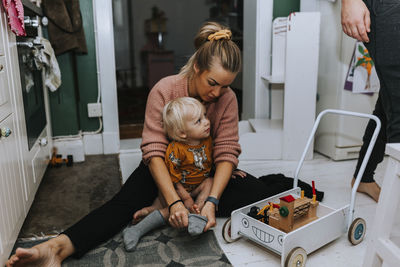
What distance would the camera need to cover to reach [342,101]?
2.21 metres

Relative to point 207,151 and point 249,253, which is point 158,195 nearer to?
point 207,151

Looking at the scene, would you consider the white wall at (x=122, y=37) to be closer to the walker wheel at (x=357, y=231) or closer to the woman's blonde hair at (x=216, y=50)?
the woman's blonde hair at (x=216, y=50)

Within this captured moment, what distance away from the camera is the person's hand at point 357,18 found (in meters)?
1.22

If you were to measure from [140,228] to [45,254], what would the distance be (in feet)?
1.15

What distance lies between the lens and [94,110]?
8.07 ft

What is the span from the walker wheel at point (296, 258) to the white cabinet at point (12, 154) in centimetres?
87

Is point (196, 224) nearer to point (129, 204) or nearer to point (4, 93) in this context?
point (129, 204)


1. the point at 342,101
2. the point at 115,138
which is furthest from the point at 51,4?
the point at 342,101

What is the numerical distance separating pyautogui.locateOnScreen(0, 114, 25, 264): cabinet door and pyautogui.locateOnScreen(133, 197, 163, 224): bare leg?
422 mm

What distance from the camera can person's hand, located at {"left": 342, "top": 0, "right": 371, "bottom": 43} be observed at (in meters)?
1.22

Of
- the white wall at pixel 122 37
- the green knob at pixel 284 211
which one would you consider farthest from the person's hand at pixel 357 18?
the white wall at pixel 122 37

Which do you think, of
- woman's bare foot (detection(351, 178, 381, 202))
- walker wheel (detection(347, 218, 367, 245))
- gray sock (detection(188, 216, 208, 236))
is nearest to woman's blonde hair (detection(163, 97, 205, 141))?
gray sock (detection(188, 216, 208, 236))

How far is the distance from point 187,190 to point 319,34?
1347mm

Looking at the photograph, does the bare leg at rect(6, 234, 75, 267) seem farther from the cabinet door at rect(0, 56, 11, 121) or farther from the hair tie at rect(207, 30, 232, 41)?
the hair tie at rect(207, 30, 232, 41)
